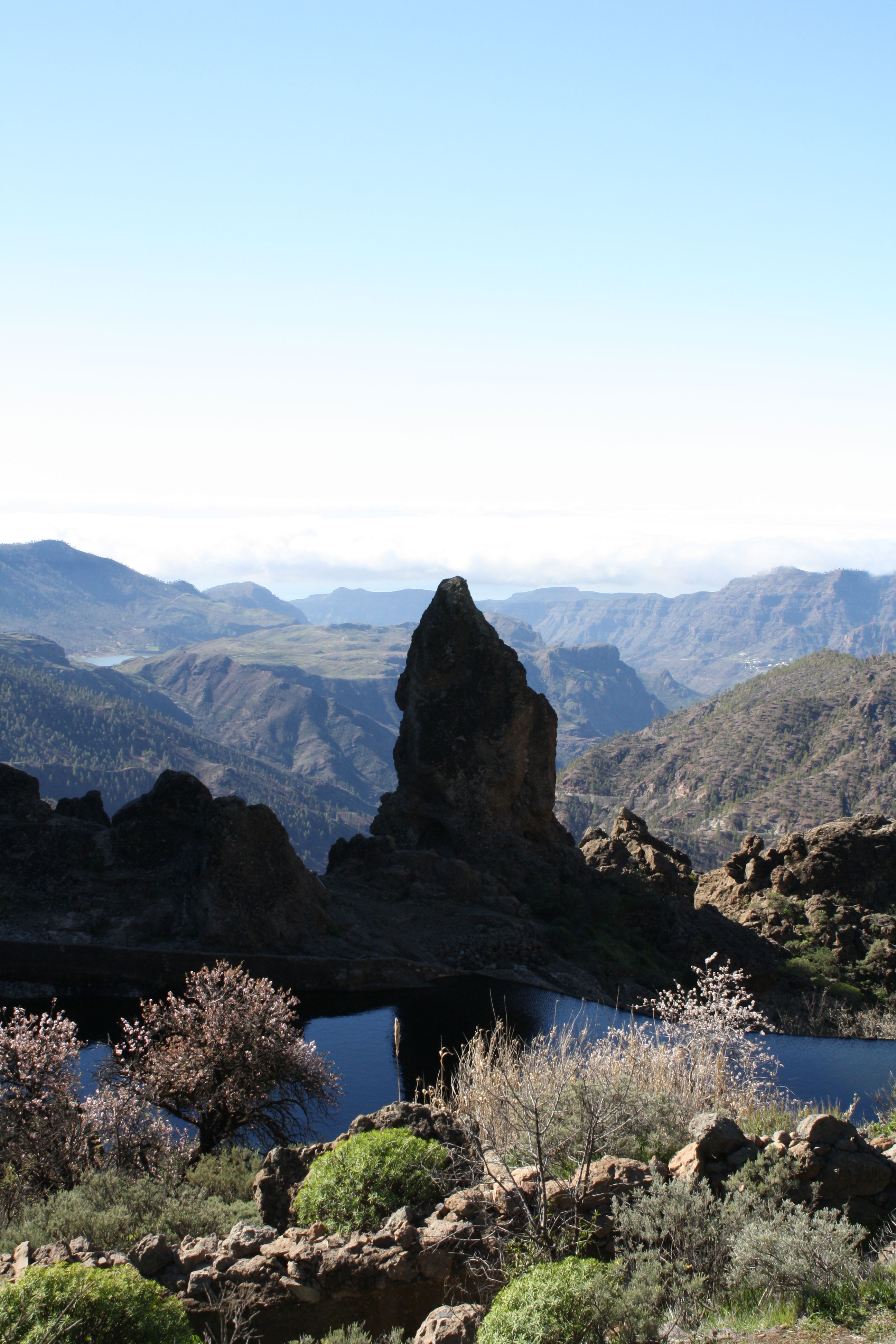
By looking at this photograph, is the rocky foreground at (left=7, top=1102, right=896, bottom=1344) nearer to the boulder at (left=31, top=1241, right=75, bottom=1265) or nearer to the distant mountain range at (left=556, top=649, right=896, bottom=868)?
the boulder at (left=31, top=1241, right=75, bottom=1265)

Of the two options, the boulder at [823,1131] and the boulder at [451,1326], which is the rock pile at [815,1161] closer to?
the boulder at [823,1131]

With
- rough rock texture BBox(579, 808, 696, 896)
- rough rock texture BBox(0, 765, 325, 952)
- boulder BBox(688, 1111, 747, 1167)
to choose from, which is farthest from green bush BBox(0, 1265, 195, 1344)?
rough rock texture BBox(579, 808, 696, 896)

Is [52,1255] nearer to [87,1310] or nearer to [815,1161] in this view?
[87,1310]

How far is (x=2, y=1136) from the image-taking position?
34.3ft

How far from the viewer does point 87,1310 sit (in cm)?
619

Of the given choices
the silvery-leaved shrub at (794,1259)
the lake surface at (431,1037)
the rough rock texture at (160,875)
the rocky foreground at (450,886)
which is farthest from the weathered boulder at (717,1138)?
the rough rock texture at (160,875)

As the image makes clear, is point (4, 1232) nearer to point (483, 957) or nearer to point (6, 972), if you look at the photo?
point (6, 972)

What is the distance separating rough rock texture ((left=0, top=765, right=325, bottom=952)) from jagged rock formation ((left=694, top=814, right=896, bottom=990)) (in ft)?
45.7

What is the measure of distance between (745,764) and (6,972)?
102 metres

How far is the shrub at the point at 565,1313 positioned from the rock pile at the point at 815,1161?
1865 millimetres

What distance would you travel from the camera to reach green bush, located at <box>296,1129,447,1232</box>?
912cm

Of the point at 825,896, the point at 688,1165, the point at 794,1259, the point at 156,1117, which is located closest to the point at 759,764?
the point at 825,896

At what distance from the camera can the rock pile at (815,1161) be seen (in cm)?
851

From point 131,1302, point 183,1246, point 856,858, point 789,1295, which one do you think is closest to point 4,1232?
point 183,1246
